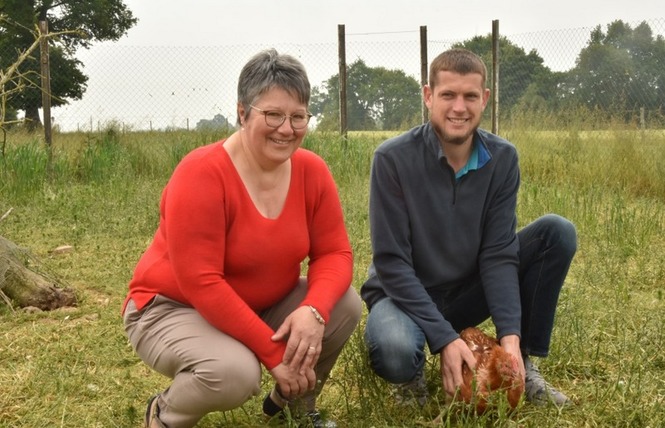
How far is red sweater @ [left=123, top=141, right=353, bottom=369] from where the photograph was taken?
2.50 metres

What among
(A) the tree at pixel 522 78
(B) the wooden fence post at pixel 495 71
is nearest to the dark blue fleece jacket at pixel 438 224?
(B) the wooden fence post at pixel 495 71

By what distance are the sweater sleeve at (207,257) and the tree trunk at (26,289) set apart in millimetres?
2418

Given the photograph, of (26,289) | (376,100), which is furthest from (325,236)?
(376,100)

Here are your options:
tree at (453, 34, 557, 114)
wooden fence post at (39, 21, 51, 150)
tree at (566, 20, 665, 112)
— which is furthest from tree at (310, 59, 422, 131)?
wooden fence post at (39, 21, 51, 150)

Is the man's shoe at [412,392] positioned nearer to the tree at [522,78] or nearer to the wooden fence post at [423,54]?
the wooden fence post at [423,54]

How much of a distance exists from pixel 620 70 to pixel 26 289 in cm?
1057

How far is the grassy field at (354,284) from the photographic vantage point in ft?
9.70

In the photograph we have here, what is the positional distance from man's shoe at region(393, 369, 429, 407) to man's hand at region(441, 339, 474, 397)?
0.79 feet

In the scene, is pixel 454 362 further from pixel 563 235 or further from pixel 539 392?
pixel 563 235

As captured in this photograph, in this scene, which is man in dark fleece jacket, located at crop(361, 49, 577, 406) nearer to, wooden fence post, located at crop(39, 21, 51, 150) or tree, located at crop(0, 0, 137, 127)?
wooden fence post, located at crop(39, 21, 51, 150)

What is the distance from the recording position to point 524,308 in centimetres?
312

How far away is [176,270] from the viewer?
2531 millimetres

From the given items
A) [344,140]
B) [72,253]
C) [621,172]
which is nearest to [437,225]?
[72,253]

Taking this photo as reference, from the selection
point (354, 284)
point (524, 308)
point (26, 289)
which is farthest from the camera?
point (354, 284)
